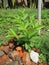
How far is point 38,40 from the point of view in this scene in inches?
182

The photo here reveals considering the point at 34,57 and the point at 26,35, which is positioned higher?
the point at 26,35

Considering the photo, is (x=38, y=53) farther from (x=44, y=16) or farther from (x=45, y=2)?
(x=45, y=2)

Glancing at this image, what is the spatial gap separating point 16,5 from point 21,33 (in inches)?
178

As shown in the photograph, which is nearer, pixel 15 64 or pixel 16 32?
pixel 15 64

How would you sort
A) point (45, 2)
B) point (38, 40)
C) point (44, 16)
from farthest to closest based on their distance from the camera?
point (45, 2) < point (44, 16) < point (38, 40)

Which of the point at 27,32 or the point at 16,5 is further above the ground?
the point at 27,32

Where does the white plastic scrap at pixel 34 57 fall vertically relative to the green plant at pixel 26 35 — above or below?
below

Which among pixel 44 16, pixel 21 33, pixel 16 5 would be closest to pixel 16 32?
pixel 21 33

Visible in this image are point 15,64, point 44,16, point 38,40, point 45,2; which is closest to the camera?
point 15,64

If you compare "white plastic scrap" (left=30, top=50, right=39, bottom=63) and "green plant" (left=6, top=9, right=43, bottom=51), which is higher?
"green plant" (left=6, top=9, right=43, bottom=51)

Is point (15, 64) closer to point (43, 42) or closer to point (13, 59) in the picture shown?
point (13, 59)

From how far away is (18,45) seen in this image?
457cm

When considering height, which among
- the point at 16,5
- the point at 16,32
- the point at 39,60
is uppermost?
the point at 16,32

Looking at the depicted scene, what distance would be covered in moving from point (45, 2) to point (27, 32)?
4614mm
